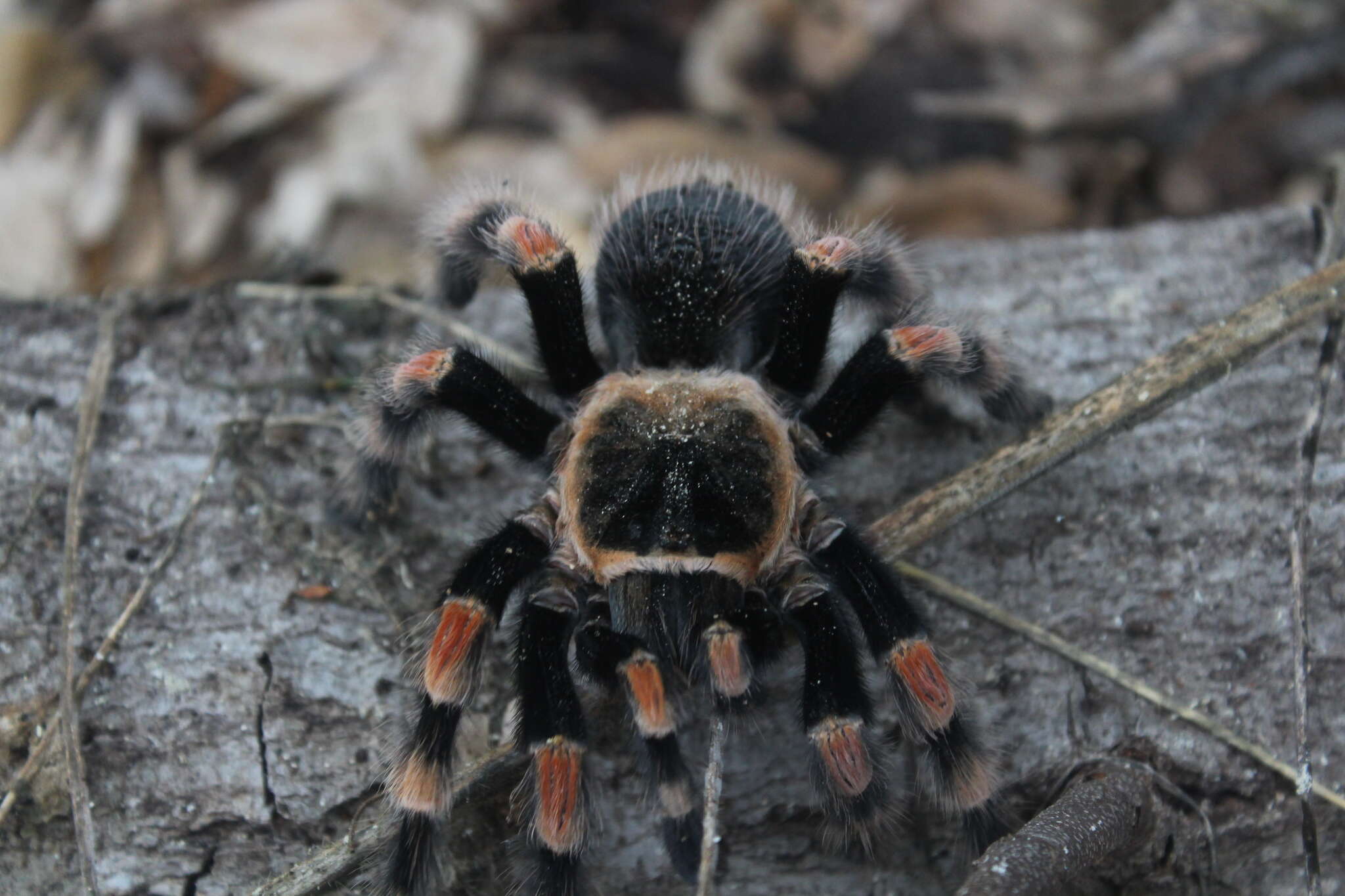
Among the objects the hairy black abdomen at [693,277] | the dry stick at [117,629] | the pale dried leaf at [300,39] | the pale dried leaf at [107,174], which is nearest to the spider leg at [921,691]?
the hairy black abdomen at [693,277]

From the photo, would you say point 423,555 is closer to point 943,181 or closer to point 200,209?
point 200,209

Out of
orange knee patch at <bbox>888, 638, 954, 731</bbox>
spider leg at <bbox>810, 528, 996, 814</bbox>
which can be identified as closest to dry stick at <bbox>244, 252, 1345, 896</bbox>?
spider leg at <bbox>810, 528, 996, 814</bbox>

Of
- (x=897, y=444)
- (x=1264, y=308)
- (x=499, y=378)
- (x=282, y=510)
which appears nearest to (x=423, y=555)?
(x=282, y=510)

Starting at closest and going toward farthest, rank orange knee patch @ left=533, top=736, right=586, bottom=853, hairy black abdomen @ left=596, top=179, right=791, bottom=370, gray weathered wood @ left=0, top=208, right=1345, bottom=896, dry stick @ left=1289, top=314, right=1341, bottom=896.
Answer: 1. orange knee patch @ left=533, top=736, right=586, bottom=853
2. dry stick @ left=1289, top=314, right=1341, bottom=896
3. gray weathered wood @ left=0, top=208, right=1345, bottom=896
4. hairy black abdomen @ left=596, top=179, right=791, bottom=370

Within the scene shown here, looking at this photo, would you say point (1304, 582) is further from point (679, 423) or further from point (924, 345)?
point (679, 423)

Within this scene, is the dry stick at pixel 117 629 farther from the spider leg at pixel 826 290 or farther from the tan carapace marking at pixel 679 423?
the spider leg at pixel 826 290

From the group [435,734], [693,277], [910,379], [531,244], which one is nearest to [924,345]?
[910,379]

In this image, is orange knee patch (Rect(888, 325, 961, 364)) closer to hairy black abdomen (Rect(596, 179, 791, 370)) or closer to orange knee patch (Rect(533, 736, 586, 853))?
hairy black abdomen (Rect(596, 179, 791, 370))
